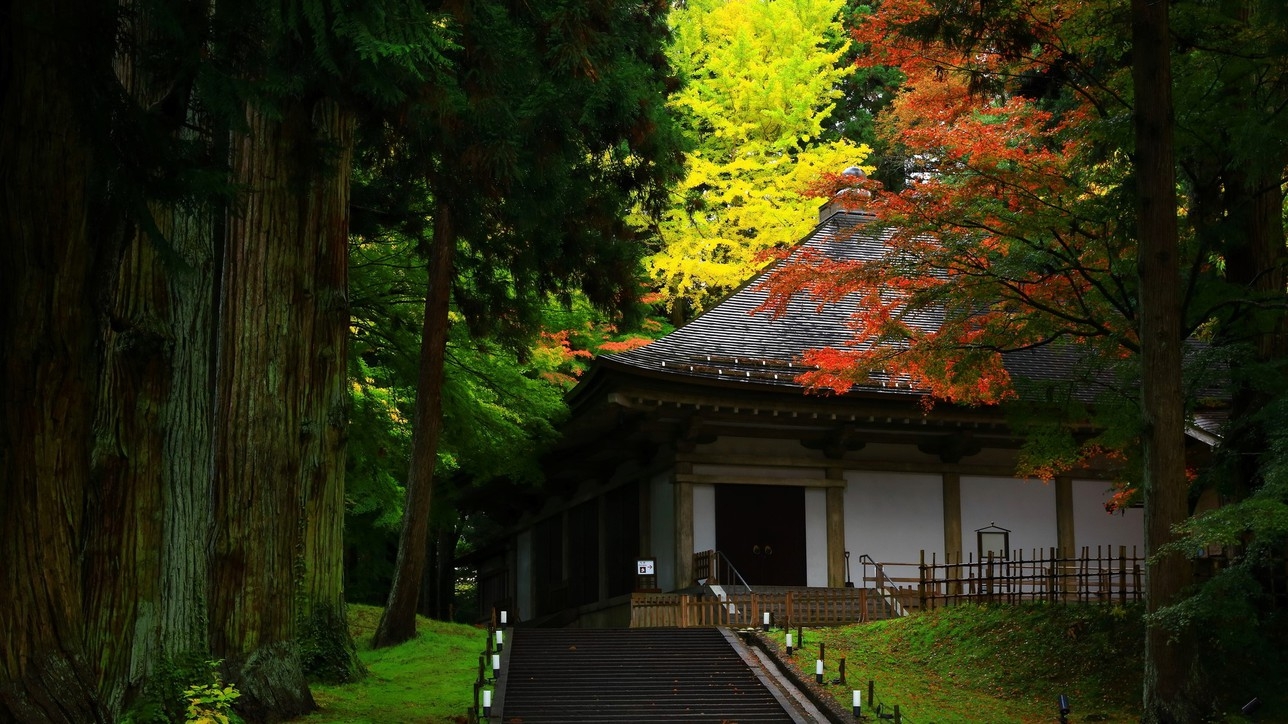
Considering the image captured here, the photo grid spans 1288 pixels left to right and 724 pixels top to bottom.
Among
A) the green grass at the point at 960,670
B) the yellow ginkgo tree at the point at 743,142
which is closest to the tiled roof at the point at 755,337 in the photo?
the yellow ginkgo tree at the point at 743,142

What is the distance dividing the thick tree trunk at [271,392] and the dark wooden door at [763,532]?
1055 cm

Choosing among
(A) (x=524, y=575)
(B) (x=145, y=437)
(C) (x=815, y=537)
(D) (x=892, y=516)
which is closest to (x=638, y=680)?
(C) (x=815, y=537)

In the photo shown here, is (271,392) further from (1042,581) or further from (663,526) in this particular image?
(663,526)

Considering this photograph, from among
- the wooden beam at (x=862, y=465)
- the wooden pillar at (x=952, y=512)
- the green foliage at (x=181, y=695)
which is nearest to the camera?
the green foliage at (x=181, y=695)

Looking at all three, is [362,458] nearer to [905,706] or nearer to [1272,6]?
[905,706]

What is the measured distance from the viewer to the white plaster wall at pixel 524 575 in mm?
31453

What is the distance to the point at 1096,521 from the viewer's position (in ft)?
80.5

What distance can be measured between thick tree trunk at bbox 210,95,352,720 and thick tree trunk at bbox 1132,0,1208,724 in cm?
740

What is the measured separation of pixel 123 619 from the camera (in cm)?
853

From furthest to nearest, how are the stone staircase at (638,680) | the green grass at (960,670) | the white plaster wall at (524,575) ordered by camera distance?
the white plaster wall at (524,575)
the stone staircase at (638,680)
the green grass at (960,670)

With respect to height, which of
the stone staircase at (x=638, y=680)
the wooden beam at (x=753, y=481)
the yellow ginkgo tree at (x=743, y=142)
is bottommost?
the stone staircase at (x=638, y=680)

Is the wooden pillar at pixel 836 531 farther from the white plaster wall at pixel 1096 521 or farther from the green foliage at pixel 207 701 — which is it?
the green foliage at pixel 207 701

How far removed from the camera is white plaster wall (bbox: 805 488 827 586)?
23.1 m

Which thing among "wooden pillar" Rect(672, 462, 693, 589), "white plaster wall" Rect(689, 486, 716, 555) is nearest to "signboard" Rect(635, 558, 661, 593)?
"wooden pillar" Rect(672, 462, 693, 589)
